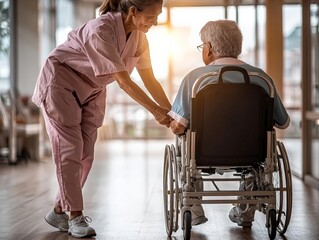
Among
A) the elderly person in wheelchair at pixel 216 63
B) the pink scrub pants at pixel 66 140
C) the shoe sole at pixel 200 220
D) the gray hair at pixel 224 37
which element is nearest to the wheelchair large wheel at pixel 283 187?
the elderly person in wheelchair at pixel 216 63

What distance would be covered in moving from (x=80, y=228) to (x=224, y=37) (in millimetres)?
1006

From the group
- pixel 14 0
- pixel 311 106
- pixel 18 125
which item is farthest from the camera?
pixel 14 0

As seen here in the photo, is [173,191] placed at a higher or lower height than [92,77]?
lower

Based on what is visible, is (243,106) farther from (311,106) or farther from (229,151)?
(311,106)

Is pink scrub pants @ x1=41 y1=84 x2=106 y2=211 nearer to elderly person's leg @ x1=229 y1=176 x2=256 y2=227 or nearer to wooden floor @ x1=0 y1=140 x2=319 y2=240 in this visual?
wooden floor @ x1=0 y1=140 x2=319 y2=240

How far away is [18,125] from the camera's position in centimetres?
773

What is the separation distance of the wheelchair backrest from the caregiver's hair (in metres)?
0.42

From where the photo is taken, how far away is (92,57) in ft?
9.15

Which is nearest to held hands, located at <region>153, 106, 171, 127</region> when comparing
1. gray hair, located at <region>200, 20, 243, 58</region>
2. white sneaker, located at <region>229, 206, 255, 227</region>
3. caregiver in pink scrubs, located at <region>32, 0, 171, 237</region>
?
caregiver in pink scrubs, located at <region>32, 0, 171, 237</region>

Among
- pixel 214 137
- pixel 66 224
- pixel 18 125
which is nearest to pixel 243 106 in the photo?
pixel 214 137

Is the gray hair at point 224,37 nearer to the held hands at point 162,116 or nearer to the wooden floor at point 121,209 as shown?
the held hands at point 162,116

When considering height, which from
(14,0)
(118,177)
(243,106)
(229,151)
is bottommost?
(118,177)

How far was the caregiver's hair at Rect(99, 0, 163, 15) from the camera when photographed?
2732 millimetres

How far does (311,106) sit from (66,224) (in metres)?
3.00
